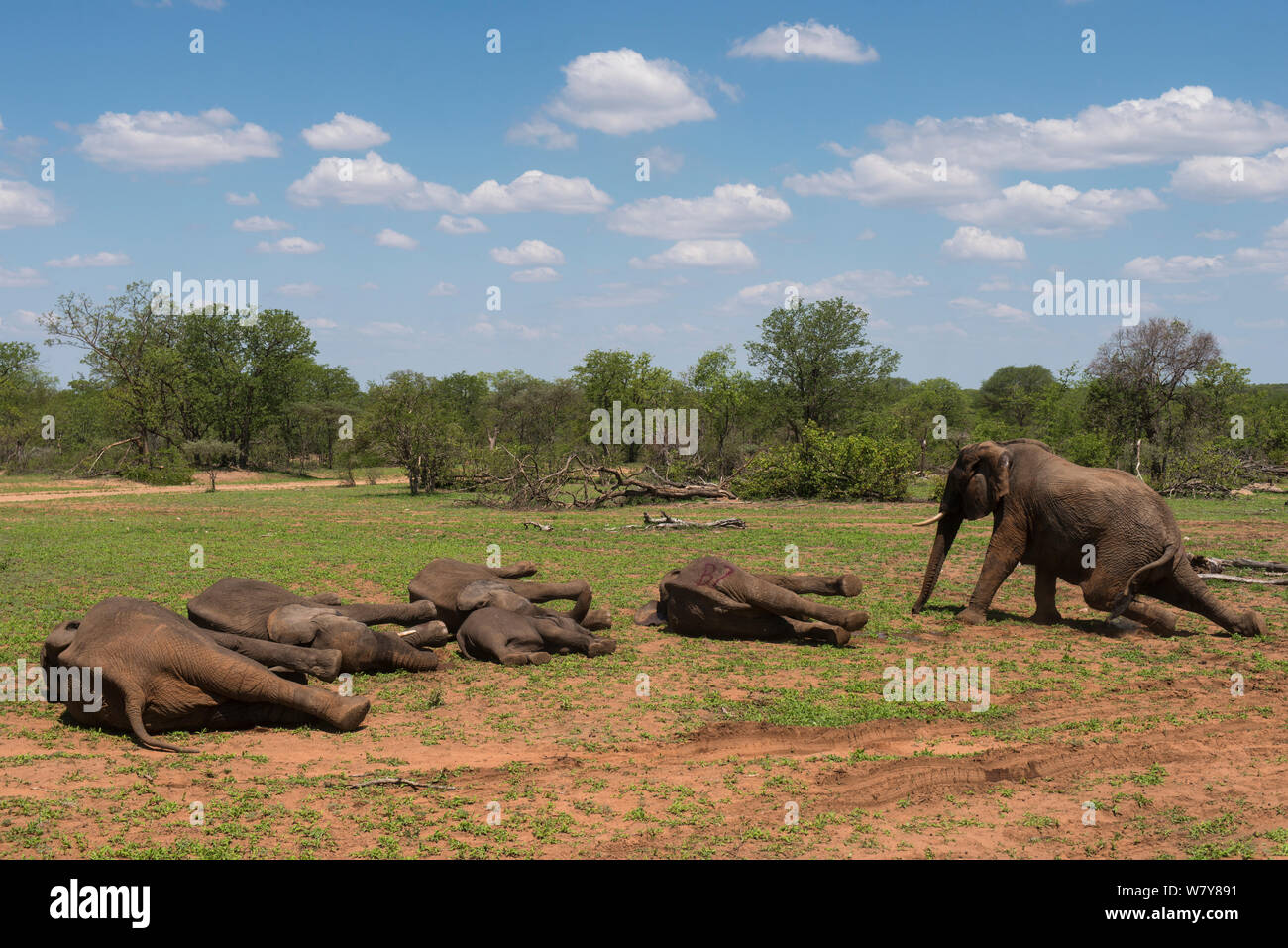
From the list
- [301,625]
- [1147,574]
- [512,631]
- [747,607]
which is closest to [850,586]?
[747,607]

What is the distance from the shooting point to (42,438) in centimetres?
5712

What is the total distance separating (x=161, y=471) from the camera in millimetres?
42219

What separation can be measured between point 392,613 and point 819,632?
460cm

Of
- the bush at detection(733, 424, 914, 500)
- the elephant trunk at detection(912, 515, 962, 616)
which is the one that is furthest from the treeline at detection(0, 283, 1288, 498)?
the elephant trunk at detection(912, 515, 962, 616)

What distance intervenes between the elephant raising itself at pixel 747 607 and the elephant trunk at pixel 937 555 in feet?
5.92

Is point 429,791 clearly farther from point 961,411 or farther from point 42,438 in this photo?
point 961,411

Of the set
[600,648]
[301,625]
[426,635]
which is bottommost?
[600,648]

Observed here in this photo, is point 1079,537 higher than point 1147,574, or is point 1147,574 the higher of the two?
point 1079,537

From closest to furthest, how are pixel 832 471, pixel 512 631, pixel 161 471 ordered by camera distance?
pixel 512 631 < pixel 832 471 < pixel 161 471

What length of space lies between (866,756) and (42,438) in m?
62.6

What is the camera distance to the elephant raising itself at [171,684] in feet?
23.5

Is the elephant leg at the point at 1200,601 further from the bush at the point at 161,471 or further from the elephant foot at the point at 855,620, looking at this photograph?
the bush at the point at 161,471

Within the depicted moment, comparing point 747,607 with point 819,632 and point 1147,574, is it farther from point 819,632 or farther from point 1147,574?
point 1147,574

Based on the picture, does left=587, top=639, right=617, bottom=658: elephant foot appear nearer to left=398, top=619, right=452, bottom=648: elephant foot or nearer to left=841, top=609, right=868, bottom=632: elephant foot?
left=398, top=619, right=452, bottom=648: elephant foot
